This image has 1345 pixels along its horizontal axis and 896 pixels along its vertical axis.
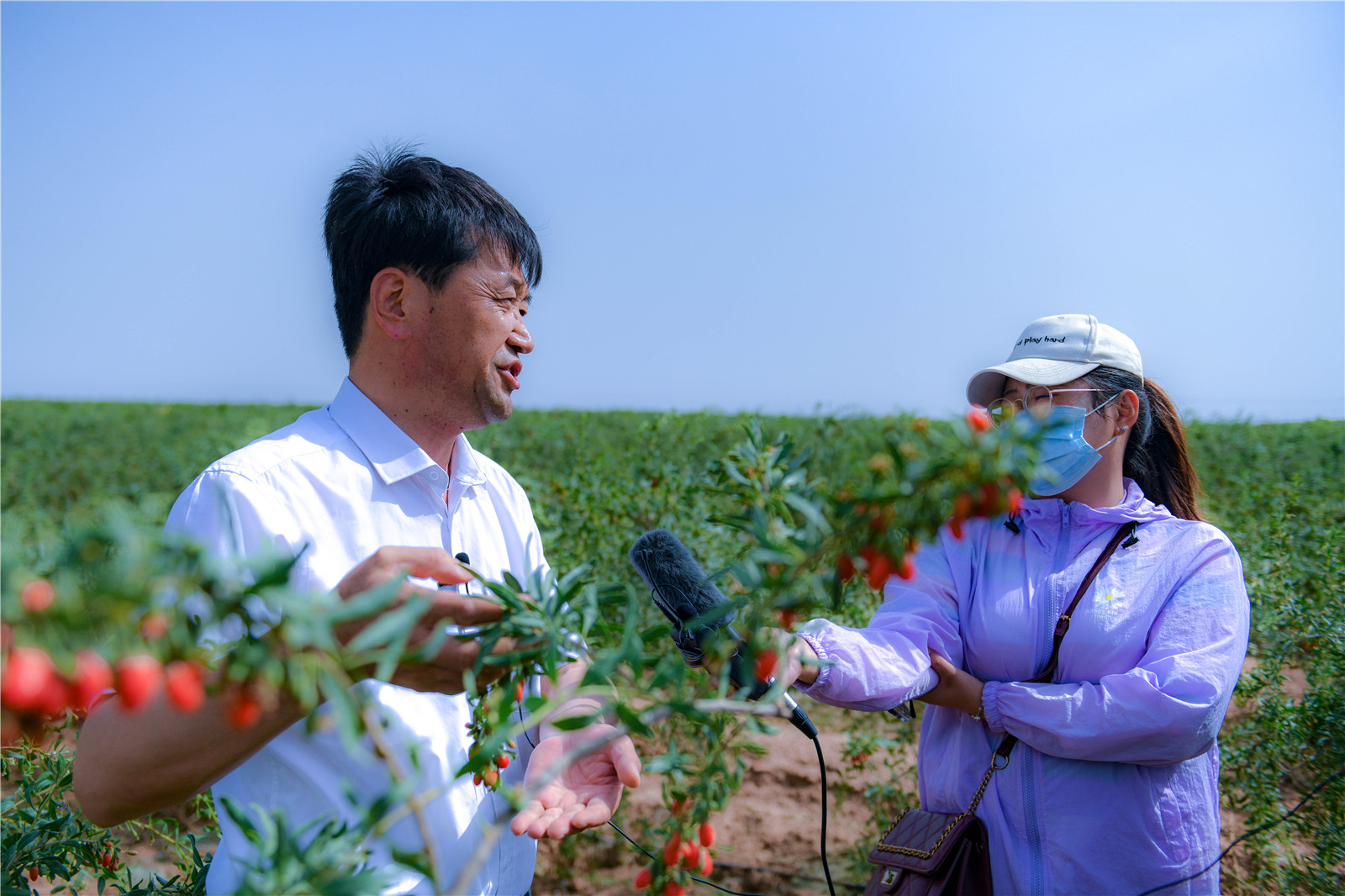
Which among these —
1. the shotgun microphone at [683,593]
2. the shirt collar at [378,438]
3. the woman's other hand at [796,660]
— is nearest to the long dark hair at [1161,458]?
the woman's other hand at [796,660]

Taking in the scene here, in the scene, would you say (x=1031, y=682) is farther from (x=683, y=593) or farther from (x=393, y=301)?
(x=393, y=301)

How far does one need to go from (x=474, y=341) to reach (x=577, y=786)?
0.94m

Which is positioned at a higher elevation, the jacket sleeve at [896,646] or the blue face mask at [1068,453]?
the blue face mask at [1068,453]

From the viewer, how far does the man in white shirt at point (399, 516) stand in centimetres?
121

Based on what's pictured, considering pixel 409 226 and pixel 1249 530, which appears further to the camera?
pixel 1249 530

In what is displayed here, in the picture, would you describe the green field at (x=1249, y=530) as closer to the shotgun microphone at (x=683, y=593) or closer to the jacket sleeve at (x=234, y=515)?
the shotgun microphone at (x=683, y=593)

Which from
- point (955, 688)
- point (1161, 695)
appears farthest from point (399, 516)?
point (1161, 695)

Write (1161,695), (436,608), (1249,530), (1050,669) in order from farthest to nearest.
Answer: (1249,530) → (1050,669) → (1161,695) → (436,608)

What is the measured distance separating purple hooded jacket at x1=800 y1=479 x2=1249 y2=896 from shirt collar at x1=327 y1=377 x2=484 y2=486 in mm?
1003

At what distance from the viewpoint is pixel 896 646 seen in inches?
77.4

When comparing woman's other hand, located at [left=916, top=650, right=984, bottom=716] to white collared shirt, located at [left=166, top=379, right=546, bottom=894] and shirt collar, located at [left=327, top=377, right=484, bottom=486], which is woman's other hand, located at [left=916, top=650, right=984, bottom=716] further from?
shirt collar, located at [left=327, top=377, right=484, bottom=486]

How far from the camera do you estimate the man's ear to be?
1.79 m

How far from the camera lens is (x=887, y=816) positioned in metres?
3.57

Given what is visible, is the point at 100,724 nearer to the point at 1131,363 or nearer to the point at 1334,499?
the point at 1131,363
